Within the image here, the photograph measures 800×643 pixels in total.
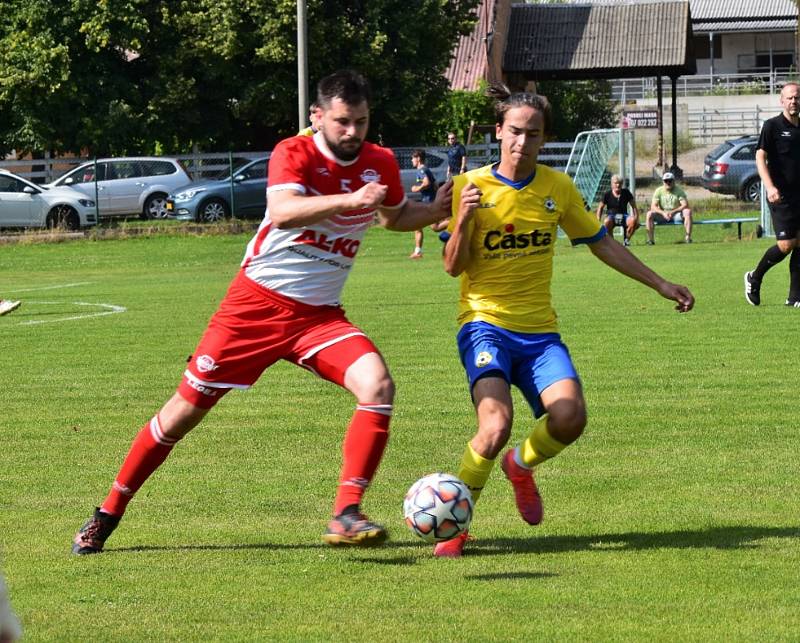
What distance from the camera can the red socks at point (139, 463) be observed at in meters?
6.33

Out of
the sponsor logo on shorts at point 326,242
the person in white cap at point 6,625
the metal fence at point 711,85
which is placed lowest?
the person in white cap at point 6,625

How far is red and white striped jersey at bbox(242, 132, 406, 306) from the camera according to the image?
19.8 ft

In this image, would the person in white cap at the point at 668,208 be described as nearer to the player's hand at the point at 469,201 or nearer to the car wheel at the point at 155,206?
the car wheel at the point at 155,206

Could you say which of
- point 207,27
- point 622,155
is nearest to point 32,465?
point 622,155

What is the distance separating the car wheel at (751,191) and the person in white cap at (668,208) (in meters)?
9.85

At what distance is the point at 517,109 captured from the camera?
620 centimetres

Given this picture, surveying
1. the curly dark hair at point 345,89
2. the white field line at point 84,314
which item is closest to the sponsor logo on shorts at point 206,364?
the curly dark hair at point 345,89

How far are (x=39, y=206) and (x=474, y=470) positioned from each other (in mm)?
28374

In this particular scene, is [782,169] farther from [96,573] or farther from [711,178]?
[711,178]

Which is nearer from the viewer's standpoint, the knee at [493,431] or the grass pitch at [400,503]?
the grass pitch at [400,503]

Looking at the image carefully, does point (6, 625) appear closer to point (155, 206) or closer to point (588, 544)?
point (588, 544)

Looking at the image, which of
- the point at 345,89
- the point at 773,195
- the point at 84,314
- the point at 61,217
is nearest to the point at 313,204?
the point at 345,89

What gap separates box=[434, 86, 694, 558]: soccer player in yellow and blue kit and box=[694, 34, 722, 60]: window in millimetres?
66327

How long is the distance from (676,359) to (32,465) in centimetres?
585
